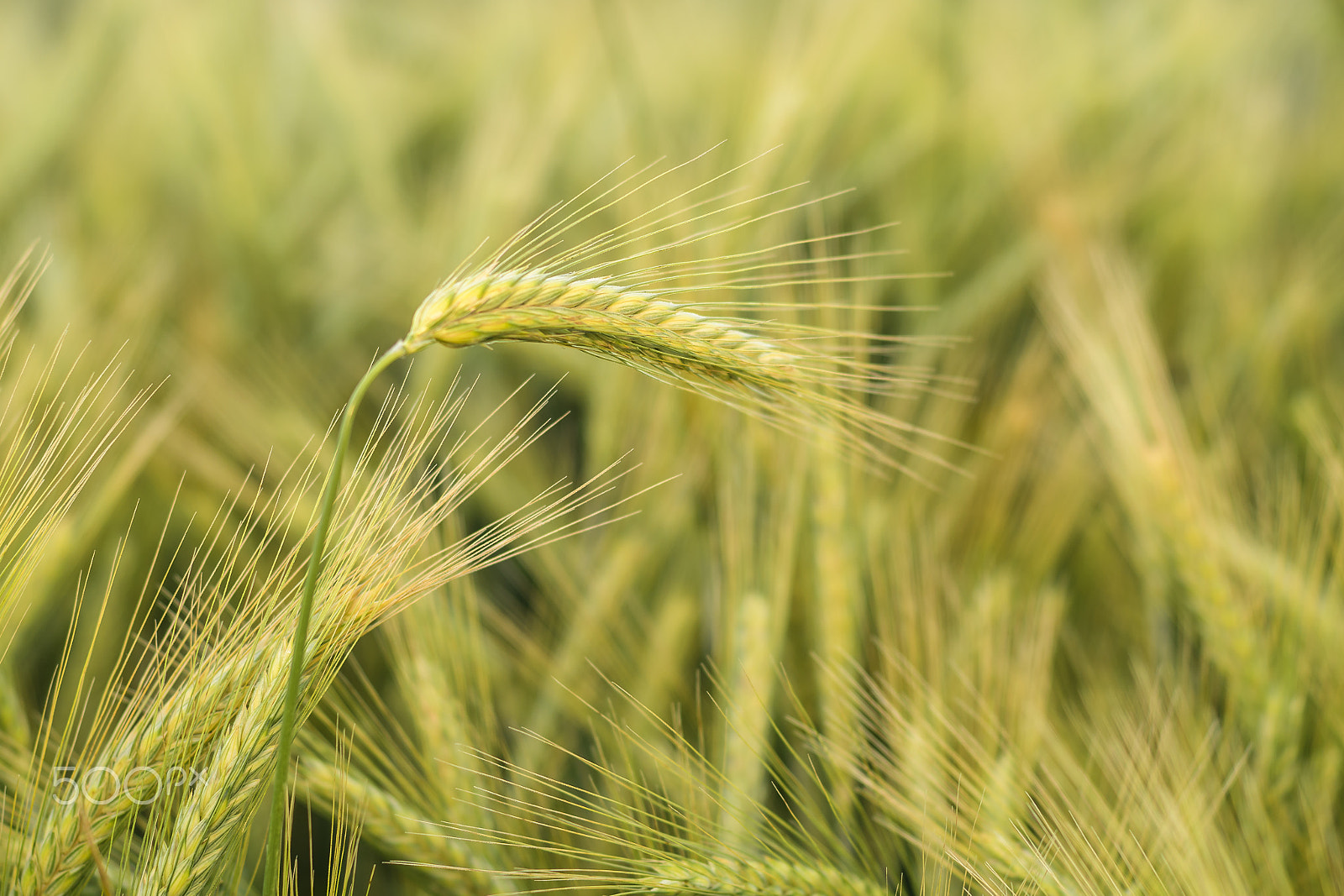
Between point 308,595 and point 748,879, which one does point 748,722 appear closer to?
point 748,879

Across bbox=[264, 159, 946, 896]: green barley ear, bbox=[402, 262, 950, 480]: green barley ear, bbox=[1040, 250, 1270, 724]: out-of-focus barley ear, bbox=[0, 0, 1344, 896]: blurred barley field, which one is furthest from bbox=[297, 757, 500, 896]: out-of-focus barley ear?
bbox=[1040, 250, 1270, 724]: out-of-focus barley ear

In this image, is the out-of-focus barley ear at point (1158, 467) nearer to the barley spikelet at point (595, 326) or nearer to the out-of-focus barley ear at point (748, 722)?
the out-of-focus barley ear at point (748, 722)

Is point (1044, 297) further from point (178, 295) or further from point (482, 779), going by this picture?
point (178, 295)

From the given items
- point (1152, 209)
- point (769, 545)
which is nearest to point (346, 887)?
point (769, 545)

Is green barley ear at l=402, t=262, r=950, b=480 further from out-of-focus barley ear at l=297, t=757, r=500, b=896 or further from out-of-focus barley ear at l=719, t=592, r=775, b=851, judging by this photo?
out-of-focus barley ear at l=297, t=757, r=500, b=896

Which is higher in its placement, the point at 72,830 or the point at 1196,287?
the point at 1196,287

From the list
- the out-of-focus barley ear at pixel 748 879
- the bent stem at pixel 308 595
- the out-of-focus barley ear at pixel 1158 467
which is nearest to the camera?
the bent stem at pixel 308 595

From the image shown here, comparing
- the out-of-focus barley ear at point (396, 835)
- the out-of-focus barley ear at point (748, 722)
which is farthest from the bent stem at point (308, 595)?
the out-of-focus barley ear at point (748, 722)

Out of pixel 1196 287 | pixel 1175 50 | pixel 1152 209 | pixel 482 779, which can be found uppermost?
pixel 1175 50
